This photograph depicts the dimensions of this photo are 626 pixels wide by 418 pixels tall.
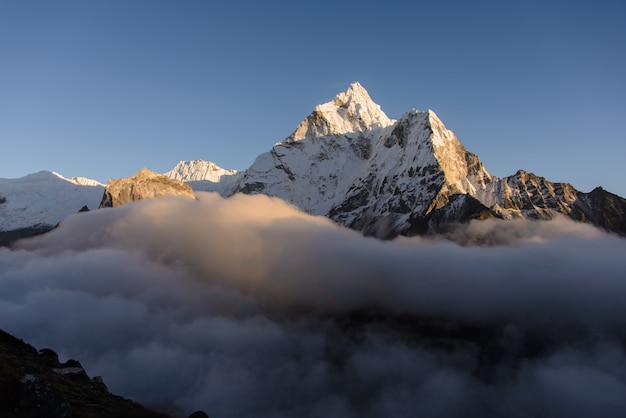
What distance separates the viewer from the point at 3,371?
6888cm

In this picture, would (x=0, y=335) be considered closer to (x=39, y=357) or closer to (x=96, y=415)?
(x=39, y=357)

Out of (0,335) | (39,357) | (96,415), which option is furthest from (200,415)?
(0,335)

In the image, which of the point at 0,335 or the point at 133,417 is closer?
the point at 133,417

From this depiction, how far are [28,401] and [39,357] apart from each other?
44.2 metres

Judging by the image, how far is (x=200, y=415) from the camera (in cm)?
7644

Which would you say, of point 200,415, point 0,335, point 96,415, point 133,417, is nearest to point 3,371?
point 96,415

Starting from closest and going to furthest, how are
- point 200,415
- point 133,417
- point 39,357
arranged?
1. point 133,417
2. point 200,415
3. point 39,357

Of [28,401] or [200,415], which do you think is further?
[200,415]

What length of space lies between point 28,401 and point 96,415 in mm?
11907

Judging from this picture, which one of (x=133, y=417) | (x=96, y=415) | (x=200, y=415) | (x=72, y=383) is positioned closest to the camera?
(x=133, y=417)

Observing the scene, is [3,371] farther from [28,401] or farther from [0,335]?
[0,335]

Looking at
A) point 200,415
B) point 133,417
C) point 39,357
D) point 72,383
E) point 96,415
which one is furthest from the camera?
point 39,357

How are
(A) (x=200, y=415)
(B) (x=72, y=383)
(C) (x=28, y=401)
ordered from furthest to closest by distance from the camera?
(B) (x=72, y=383), (A) (x=200, y=415), (C) (x=28, y=401)

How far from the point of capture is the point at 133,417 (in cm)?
6181
